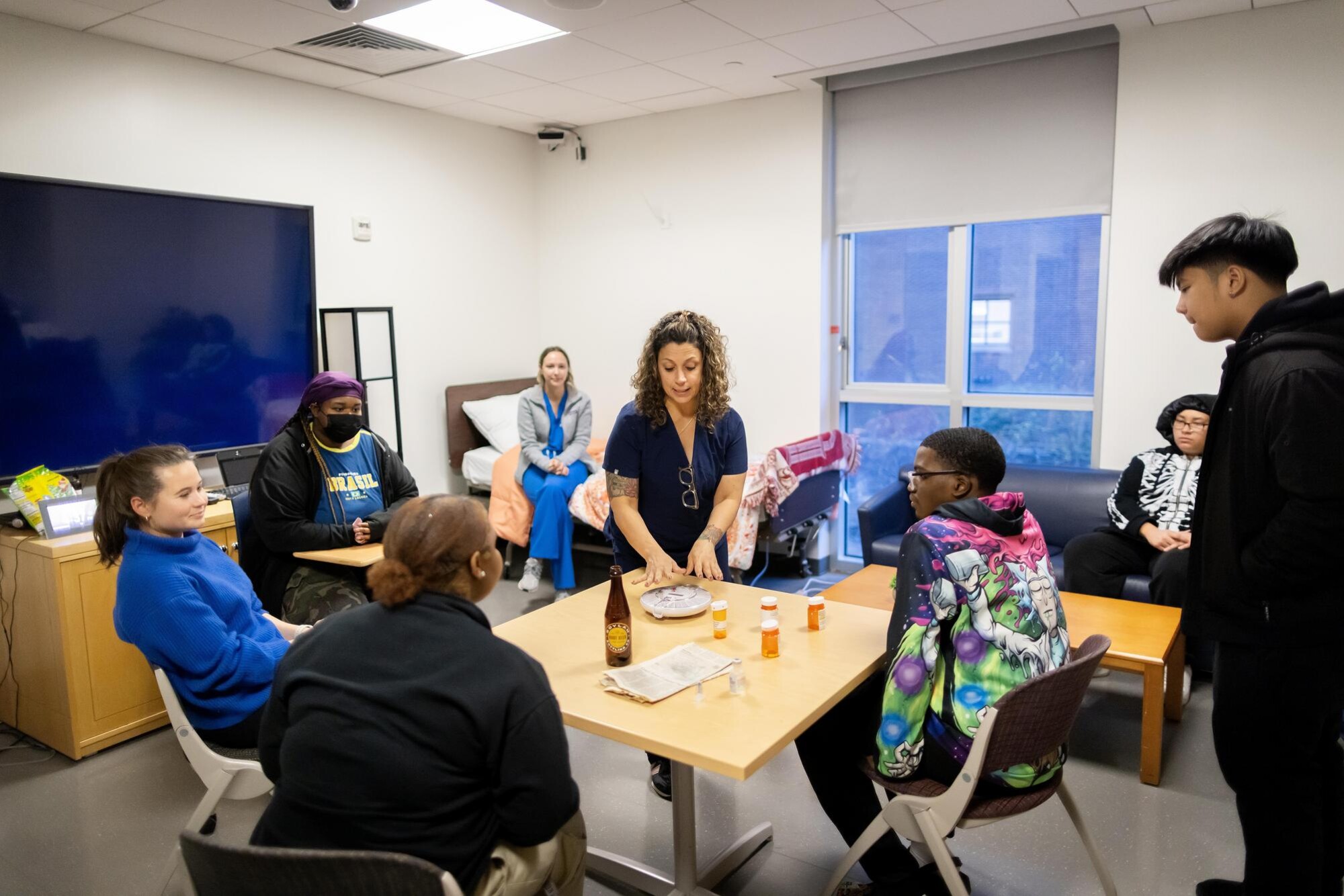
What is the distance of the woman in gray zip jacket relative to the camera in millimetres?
4805

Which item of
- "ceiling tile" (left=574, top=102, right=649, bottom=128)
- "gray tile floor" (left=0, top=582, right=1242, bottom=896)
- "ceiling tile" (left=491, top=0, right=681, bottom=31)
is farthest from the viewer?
"ceiling tile" (left=574, top=102, right=649, bottom=128)

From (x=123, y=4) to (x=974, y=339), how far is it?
13.5 ft

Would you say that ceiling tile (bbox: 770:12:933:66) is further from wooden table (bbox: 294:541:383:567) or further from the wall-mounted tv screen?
wooden table (bbox: 294:541:383:567)

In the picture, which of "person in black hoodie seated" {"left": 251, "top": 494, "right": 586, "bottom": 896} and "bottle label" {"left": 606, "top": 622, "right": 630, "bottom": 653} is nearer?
"person in black hoodie seated" {"left": 251, "top": 494, "right": 586, "bottom": 896}

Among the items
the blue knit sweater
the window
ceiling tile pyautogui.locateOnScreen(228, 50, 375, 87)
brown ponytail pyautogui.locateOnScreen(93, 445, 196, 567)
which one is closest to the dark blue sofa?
the window

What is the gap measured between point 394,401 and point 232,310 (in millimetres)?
958

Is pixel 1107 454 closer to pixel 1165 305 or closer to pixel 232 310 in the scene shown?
pixel 1165 305

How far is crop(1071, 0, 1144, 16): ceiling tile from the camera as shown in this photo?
368 centimetres

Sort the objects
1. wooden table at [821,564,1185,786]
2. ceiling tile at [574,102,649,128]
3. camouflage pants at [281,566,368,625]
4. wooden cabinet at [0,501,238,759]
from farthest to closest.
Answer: ceiling tile at [574,102,649,128], wooden cabinet at [0,501,238,759], camouflage pants at [281,566,368,625], wooden table at [821,564,1185,786]

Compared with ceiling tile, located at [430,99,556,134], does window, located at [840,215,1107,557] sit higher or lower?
lower

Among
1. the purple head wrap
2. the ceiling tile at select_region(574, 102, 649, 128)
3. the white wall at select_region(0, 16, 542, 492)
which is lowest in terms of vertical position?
the purple head wrap

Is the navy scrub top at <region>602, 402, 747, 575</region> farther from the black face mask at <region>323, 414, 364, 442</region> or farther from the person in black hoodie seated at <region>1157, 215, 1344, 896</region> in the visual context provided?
the person in black hoodie seated at <region>1157, 215, 1344, 896</region>

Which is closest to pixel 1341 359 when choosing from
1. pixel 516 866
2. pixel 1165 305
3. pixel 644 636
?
pixel 644 636

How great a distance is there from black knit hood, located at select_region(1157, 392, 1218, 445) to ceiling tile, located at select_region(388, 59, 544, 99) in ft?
11.0
